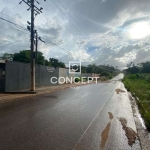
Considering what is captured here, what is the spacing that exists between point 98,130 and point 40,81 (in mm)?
21430

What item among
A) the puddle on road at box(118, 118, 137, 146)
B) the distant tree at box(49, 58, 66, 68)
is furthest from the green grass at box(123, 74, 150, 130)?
the distant tree at box(49, 58, 66, 68)

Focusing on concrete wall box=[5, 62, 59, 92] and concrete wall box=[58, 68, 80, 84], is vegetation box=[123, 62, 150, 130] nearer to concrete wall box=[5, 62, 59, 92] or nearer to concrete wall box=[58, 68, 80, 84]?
concrete wall box=[5, 62, 59, 92]

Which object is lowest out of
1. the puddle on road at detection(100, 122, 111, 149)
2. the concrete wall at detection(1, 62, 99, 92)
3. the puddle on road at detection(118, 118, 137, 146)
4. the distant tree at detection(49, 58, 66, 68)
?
the puddle on road at detection(118, 118, 137, 146)

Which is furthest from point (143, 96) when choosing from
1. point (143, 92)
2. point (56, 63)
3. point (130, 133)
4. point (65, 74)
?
point (56, 63)

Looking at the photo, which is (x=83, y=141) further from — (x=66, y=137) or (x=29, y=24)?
(x=29, y=24)

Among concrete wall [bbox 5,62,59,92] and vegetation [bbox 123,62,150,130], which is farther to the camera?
concrete wall [bbox 5,62,59,92]

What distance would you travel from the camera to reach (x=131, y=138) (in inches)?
208

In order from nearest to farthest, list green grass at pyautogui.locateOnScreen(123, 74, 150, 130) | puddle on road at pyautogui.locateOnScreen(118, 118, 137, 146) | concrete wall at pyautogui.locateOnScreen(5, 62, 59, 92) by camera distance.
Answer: puddle on road at pyautogui.locateOnScreen(118, 118, 137, 146) → green grass at pyautogui.locateOnScreen(123, 74, 150, 130) → concrete wall at pyautogui.locateOnScreen(5, 62, 59, 92)

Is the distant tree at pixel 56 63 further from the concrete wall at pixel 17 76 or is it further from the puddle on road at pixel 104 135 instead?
the puddle on road at pixel 104 135

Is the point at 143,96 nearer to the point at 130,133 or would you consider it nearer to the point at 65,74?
the point at 130,133

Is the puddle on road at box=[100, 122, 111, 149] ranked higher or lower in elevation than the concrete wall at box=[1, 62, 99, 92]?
lower

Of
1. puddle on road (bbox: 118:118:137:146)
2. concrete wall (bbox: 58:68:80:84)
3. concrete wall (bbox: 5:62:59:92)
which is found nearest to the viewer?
puddle on road (bbox: 118:118:137:146)

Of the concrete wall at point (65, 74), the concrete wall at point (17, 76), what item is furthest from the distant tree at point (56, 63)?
the concrete wall at point (17, 76)

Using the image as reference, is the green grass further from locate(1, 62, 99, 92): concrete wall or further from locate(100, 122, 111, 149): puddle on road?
locate(1, 62, 99, 92): concrete wall
